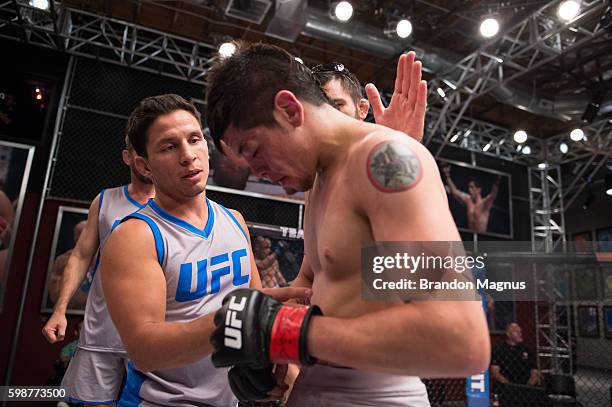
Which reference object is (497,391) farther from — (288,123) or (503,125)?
(503,125)

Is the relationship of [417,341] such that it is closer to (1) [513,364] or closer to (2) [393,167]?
(2) [393,167]

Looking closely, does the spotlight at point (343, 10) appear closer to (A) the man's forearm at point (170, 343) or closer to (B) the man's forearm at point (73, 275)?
(B) the man's forearm at point (73, 275)

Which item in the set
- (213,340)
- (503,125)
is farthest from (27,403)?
(503,125)

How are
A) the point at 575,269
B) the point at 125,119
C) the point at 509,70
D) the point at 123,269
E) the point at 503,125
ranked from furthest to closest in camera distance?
the point at 503,125 → the point at 509,70 → the point at 125,119 → the point at 575,269 → the point at 123,269

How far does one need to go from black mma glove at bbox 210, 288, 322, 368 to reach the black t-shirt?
5018mm

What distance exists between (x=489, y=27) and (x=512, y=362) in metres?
4.11

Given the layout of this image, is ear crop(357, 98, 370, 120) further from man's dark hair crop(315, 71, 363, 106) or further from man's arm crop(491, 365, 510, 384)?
man's arm crop(491, 365, 510, 384)

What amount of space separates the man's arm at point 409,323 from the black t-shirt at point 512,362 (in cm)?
497

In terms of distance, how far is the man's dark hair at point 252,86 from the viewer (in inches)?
44.8

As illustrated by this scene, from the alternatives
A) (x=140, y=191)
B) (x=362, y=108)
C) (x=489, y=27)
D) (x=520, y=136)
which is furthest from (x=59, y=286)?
(x=520, y=136)

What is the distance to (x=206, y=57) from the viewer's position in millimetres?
6887

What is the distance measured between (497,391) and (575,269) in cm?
170

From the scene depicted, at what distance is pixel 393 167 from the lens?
0.94 m

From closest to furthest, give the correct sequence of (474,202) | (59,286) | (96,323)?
(96,323), (59,286), (474,202)
